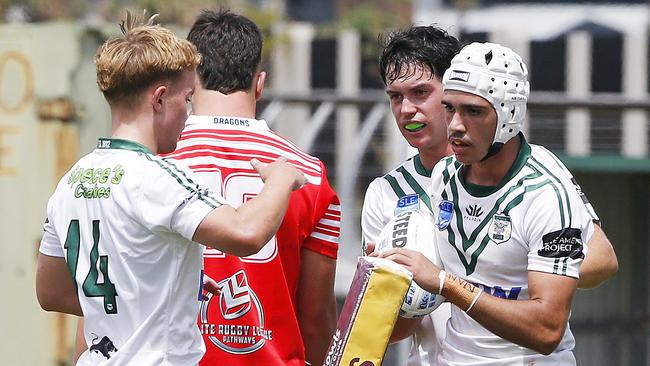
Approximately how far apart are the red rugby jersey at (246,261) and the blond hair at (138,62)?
0.59 m

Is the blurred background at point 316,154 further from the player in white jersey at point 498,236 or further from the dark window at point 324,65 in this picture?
the dark window at point 324,65

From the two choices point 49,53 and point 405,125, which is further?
point 49,53

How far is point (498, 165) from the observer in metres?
3.83

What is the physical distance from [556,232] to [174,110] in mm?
1182

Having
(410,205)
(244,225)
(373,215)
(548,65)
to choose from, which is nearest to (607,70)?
(548,65)

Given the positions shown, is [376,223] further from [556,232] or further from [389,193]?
[556,232]

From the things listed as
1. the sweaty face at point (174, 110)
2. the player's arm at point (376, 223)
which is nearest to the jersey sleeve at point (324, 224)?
the player's arm at point (376, 223)

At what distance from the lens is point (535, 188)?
373cm

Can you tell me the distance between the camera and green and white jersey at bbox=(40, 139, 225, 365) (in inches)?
134

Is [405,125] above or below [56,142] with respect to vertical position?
above

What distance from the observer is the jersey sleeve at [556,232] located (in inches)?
142

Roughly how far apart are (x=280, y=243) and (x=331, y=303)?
367 millimetres

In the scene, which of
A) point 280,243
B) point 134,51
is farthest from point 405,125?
point 134,51

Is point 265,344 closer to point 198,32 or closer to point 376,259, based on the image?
point 376,259
